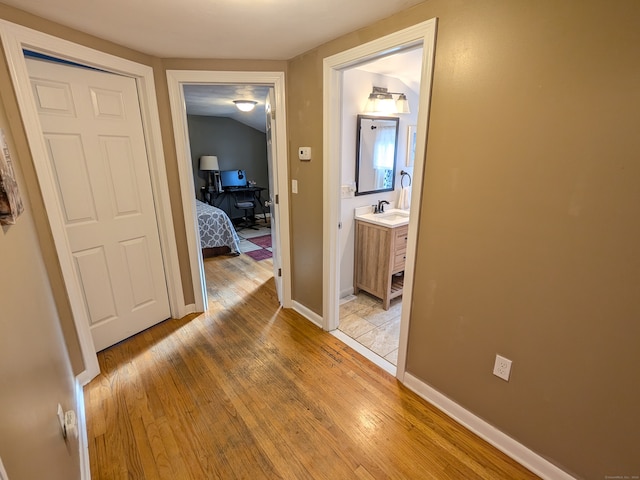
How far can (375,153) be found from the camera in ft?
9.69

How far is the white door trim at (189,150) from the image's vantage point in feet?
7.48

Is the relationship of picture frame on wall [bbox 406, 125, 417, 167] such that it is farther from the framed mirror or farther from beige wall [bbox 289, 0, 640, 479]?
beige wall [bbox 289, 0, 640, 479]

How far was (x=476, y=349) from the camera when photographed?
60.6 inches

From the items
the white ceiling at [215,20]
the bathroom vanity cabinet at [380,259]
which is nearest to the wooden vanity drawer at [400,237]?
the bathroom vanity cabinet at [380,259]

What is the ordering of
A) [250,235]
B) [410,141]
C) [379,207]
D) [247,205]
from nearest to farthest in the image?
[379,207] < [410,141] < [250,235] < [247,205]

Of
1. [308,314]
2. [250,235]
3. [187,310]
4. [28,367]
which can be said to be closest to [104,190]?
[187,310]

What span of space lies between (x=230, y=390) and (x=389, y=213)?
2.19m

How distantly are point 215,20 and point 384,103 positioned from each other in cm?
164

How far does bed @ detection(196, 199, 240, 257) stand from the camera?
4.20 m

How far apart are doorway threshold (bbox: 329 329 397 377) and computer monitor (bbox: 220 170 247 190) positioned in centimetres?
463

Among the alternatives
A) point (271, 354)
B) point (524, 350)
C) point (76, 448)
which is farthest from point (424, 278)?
point (76, 448)

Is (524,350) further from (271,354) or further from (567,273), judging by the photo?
(271,354)

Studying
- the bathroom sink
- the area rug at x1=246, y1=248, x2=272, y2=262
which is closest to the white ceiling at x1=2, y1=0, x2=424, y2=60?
the bathroom sink

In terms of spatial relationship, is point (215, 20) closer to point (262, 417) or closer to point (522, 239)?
point (522, 239)
